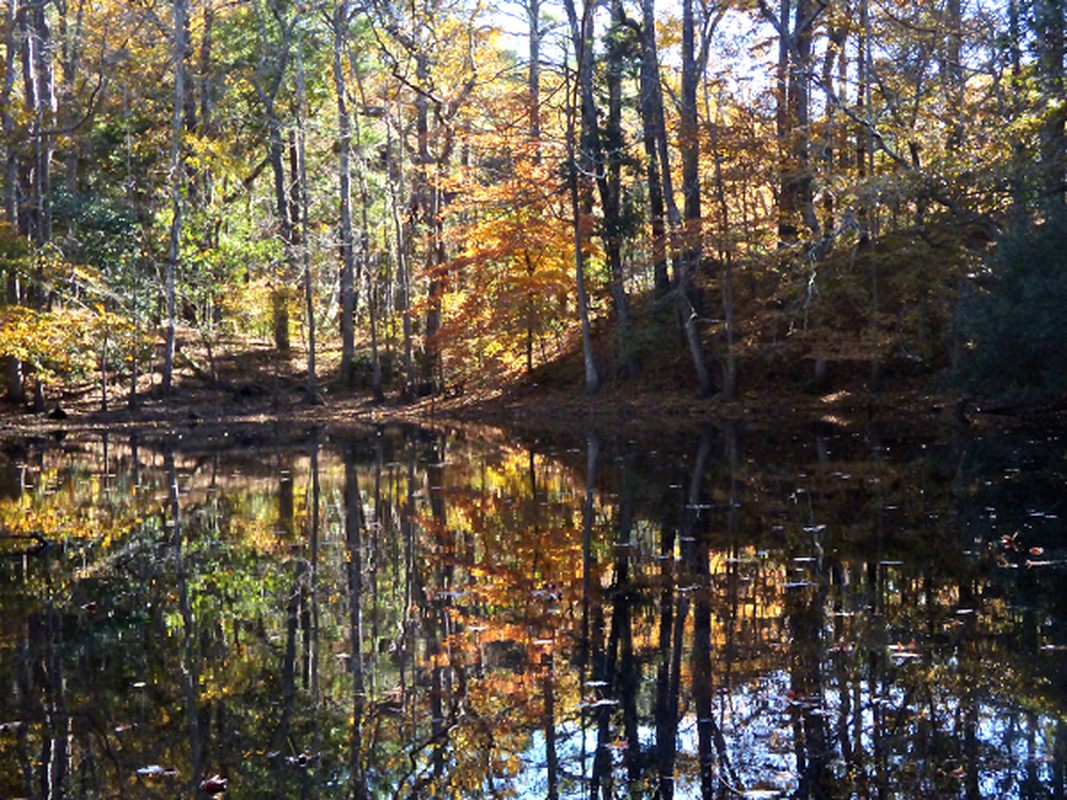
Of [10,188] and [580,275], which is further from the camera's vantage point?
[10,188]

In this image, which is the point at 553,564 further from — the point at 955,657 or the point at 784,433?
the point at 784,433

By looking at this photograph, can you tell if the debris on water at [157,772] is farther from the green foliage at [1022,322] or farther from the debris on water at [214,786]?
the green foliage at [1022,322]

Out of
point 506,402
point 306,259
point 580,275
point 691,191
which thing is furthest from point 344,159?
point 691,191

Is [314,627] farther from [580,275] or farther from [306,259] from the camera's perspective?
[306,259]

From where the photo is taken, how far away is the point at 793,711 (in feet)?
12.8

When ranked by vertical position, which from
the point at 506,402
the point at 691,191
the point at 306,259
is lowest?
the point at 506,402

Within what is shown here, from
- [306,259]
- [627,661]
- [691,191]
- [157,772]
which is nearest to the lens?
[157,772]

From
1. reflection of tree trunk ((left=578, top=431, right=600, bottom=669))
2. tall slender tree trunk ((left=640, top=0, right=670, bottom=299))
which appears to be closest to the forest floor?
tall slender tree trunk ((left=640, top=0, right=670, bottom=299))

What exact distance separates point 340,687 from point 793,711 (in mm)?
1913

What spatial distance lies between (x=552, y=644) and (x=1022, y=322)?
1188 centimetres

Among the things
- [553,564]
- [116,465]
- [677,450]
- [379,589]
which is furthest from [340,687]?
[116,465]

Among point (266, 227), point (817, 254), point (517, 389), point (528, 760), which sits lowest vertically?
point (528, 760)

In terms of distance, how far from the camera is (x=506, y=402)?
26.6 meters

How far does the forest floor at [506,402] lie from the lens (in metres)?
20.2
